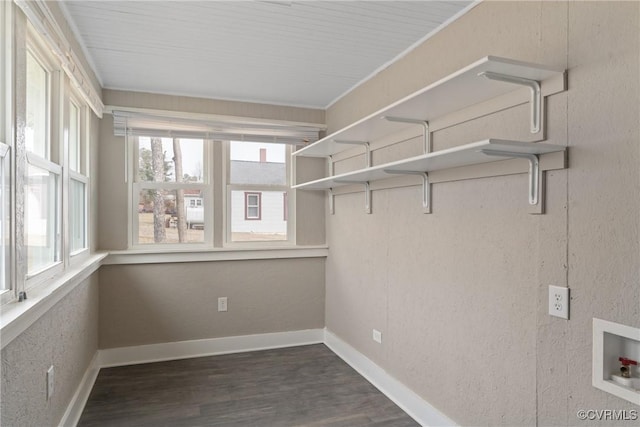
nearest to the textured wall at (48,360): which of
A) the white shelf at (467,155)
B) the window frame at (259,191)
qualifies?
A: the window frame at (259,191)

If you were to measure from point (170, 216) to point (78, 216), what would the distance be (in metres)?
0.85

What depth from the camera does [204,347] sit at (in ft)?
11.5

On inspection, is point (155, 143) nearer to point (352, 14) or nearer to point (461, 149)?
point (352, 14)

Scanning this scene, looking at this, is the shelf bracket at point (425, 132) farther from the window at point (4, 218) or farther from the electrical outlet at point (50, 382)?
the electrical outlet at point (50, 382)

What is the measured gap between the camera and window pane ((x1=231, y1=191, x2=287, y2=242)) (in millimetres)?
3695

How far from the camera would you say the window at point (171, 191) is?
3.43 m

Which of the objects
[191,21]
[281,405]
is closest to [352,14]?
[191,21]

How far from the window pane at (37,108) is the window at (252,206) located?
1.87 m

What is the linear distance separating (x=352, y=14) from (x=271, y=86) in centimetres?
128

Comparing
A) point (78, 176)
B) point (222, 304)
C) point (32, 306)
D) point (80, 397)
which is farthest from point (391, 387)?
point (78, 176)

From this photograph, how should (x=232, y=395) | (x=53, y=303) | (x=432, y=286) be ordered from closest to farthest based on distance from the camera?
(x=53, y=303) < (x=432, y=286) < (x=232, y=395)

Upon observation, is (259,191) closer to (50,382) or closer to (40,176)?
(40,176)

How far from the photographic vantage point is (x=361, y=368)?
3111 mm

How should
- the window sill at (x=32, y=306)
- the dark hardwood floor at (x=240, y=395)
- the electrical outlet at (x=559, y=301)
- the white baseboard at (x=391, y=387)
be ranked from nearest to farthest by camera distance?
1. the window sill at (x=32, y=306)
2. the electrical outlet at (x=559, y=301)
3. the white baseboard at (x=391, y=387)
4. the dark hardwood floor at (x=240, y=395)
